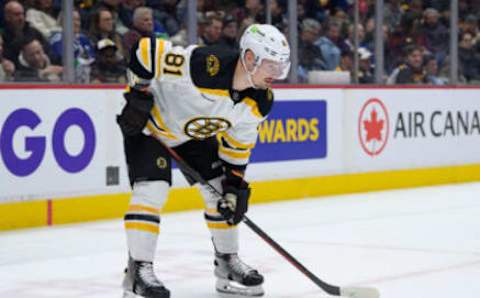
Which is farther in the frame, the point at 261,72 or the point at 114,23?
the point at 114,23

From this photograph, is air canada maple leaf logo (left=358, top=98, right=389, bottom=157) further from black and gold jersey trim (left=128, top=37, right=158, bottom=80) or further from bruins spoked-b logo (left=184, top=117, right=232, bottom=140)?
black and gold jersey trim (left=128, top=37, right=158, bottom=80)

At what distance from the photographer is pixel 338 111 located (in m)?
9.67

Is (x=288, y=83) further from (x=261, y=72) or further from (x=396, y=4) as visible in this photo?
(x=261, y=72)

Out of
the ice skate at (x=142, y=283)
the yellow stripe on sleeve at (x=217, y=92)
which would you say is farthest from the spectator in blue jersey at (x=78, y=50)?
the ice skate at (x=142, y=283)

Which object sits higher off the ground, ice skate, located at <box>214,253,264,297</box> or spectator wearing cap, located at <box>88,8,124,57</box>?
spectator wearing cap, located at <box>88,8,124,57</box>

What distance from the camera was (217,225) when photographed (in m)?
4.55

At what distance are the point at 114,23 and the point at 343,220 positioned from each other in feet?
6.95

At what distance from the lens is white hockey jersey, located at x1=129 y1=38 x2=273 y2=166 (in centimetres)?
427

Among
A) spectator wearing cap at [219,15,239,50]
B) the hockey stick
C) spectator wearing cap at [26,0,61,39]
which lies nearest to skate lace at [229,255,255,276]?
the hockey stick

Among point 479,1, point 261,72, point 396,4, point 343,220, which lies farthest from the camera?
point 479,1

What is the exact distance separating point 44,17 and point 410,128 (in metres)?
4.32

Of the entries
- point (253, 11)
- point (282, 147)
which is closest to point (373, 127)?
point (282, 147)

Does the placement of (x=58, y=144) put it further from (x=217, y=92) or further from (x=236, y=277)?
(x=217, y=92)

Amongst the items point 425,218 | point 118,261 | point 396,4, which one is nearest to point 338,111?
point 396,4
